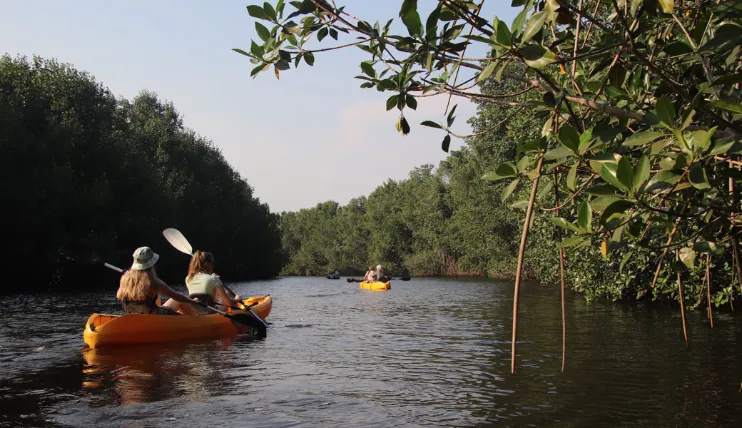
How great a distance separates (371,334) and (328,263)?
77904 mm

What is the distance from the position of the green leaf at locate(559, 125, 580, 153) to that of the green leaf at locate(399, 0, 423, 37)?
950 millimetres

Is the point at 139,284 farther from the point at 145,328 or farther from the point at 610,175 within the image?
the point at 610,175

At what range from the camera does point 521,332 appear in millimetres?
12078

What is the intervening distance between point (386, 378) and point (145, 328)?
412 cm

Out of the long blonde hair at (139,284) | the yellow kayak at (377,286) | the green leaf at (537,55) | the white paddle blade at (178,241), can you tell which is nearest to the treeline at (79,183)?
the yellow kayak at (377,286)

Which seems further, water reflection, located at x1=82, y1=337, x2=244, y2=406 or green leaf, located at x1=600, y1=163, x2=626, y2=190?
water reflection, located at x1=82, y1=337, x2=244, y2=406

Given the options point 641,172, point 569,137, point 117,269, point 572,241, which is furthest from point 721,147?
point 117,269

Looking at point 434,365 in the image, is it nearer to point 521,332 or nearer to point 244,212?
point 521,332

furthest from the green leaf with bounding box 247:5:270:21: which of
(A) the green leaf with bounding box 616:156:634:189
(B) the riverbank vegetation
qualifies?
(A) the green leaf with bounding box 616:156:634:189

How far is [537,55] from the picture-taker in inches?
116

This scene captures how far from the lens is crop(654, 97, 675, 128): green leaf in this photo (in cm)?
285

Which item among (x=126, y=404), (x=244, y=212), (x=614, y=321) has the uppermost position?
(x=244, y=212)

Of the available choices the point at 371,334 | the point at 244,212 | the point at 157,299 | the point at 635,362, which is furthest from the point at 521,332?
the point at 244,212

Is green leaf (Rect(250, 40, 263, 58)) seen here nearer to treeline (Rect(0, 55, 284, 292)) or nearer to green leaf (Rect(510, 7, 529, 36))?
green leaf (Rect(510, 7, 529, 36))
